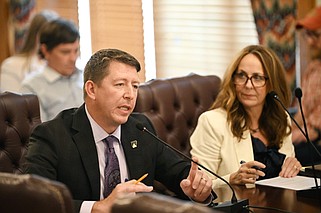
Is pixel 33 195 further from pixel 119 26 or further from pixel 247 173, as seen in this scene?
pixel 119 26

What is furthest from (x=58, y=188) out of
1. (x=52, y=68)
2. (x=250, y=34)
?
(x=250, y=34)

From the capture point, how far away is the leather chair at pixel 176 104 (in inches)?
178

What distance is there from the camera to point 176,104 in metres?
4.71

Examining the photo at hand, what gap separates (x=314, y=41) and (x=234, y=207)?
244cm

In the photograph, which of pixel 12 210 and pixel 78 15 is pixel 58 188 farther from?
pixel 78 15

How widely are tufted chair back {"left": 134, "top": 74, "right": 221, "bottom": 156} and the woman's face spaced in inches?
24.5

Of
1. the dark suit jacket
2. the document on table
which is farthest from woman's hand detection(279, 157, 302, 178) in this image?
the dark suit jacket

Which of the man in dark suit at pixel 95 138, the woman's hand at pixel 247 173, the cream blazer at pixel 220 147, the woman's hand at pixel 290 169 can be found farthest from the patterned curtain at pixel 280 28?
the man in dark suit at pixel 95 138

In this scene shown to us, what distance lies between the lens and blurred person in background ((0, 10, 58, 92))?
5.81m

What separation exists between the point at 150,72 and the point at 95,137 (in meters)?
3.35

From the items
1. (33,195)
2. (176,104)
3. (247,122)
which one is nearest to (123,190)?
(33,195)

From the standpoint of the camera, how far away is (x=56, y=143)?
3328 millimetres

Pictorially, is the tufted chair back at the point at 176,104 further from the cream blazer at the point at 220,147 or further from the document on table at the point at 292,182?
the document on table at the point at 292,182

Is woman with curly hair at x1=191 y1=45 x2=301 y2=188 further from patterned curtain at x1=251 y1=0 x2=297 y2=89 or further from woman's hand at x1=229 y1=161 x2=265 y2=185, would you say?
patterned curtain at x1=251 y1=0 x2=297 y2=89
